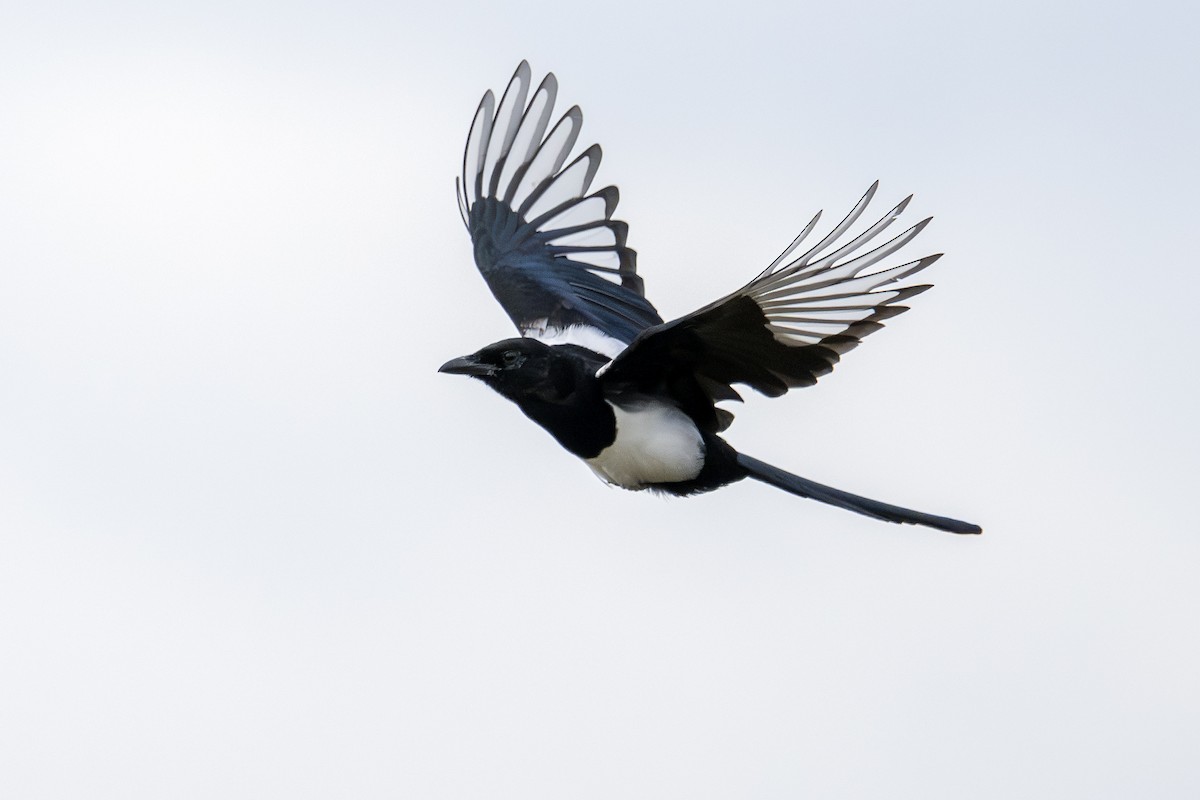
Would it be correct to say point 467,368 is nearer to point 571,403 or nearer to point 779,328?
point 571,403

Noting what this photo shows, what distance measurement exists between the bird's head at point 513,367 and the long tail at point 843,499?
0.63 m

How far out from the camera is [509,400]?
5492 mm

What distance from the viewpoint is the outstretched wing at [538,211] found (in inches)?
258

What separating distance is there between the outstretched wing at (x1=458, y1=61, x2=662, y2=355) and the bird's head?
37.9 inches

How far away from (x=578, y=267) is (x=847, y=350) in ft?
6.15

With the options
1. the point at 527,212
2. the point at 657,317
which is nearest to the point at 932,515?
the point at 657,317

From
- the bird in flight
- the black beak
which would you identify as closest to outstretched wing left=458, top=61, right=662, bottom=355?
the bird in flight

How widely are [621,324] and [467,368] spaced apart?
0.94 metres

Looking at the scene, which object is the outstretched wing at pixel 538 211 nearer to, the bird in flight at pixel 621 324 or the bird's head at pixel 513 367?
the bird in flight at pixel 621 324

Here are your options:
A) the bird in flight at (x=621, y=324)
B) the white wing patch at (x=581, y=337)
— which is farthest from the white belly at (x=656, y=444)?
the white wing patch at (x=581, y=337)

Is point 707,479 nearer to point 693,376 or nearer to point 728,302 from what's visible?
point 693,376

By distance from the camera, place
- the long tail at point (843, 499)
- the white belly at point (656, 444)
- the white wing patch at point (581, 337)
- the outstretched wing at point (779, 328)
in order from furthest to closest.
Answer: the white wing patch at point (581, 337), the white belly at point (656, 444), the long tail at point (843, 499), the outstretched wing at point (779, 328)

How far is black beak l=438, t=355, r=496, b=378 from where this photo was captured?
18.0ft

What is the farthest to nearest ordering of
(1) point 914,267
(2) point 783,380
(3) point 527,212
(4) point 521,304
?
(3) point 527,212 < (4) point 521,304 < (2) point 783,380 < (1) point 914,267
